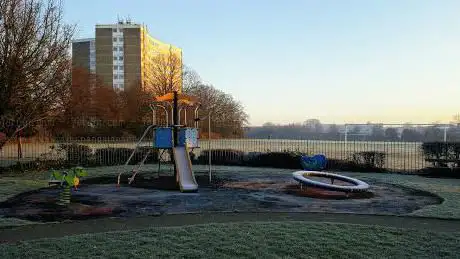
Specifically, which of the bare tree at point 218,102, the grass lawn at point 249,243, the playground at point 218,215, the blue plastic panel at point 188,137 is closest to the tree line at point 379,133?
the playground at point 218,215

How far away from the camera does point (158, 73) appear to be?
61.4 meters

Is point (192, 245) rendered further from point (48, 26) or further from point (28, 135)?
point (28, 135)

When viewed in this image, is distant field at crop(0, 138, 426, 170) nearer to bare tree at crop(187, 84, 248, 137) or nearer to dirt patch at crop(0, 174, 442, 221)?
dirt patch at crop(0, 174, 442, 221)

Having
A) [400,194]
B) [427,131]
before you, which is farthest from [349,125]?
[400,194]

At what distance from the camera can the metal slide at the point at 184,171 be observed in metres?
13.6

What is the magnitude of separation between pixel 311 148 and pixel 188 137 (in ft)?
33.2

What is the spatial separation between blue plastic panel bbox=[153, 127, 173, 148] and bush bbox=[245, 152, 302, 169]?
23.6ft

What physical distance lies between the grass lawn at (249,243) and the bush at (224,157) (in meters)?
15.5

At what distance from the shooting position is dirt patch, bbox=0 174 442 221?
32.7 feet

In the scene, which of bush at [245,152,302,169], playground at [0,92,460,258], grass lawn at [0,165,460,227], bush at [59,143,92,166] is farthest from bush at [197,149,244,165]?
playground at [0,92,460,258]

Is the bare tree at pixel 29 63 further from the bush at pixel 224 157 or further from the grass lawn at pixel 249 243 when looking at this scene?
the grass lawn at pixel 249 243

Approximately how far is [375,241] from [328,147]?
18575mm

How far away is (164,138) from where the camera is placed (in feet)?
53.8

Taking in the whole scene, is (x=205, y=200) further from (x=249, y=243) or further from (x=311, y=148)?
(x=311, y=148)
